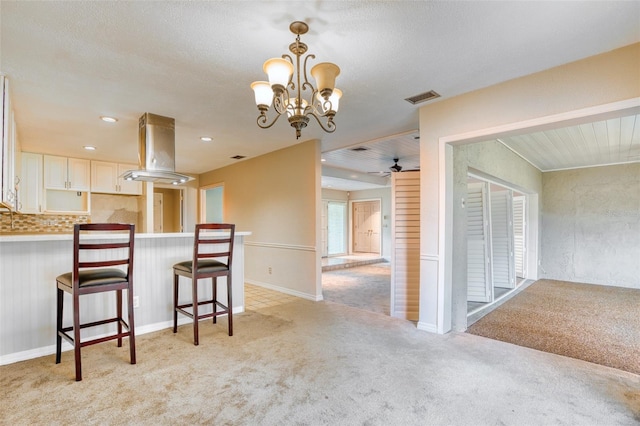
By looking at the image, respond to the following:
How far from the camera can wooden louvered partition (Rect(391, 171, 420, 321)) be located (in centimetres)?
372

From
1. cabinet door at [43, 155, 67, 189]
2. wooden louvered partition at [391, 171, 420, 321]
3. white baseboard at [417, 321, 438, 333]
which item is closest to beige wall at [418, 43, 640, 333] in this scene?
white baseboard at [417, 321, 438, 333]

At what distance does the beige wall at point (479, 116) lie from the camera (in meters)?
2.28

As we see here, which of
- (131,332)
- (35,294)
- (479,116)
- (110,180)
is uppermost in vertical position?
(479,116)

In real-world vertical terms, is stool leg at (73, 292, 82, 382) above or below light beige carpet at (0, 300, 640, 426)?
above

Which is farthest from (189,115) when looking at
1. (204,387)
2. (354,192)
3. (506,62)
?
(354,192)

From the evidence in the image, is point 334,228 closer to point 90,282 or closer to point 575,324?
point 575,324

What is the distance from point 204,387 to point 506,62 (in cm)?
330

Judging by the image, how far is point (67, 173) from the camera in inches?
220

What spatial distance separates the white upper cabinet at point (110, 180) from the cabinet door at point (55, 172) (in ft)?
1.41

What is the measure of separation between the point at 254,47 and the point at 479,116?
6.99ft

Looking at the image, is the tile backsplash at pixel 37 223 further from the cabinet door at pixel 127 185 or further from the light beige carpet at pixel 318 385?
the light beige carpet at pixel 318 385

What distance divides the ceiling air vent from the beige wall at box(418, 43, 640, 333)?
0.16m

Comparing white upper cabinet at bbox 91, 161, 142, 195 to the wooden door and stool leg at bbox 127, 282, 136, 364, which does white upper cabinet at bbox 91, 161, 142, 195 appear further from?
the wooden door

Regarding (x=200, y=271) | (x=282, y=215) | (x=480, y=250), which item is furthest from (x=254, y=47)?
(x=480, y=250)
